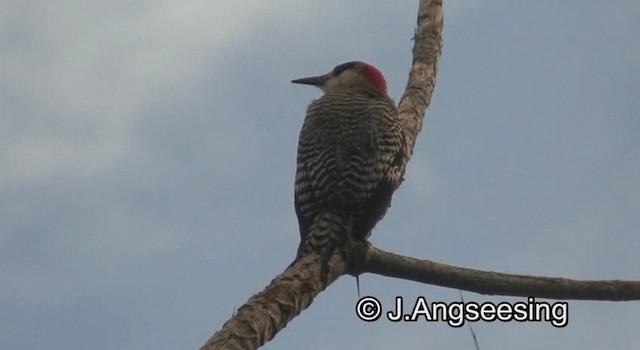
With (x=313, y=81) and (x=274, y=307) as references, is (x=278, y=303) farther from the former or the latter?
(x=313, y=81)

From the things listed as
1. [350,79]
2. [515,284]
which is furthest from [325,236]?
[350,79]

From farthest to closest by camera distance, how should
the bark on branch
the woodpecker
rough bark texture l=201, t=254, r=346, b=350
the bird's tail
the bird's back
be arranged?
the bird's back, the woodpecker, the bird's tail, the bark on branch, rough bark texture l=201, t=254, r=346, b=350

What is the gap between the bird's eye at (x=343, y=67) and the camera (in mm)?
9805

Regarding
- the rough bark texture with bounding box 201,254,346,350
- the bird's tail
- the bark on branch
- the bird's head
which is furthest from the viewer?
the bird's head

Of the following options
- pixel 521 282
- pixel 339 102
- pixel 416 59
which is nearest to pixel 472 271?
pixel 521 282

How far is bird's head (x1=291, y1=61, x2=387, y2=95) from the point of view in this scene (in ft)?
31.1

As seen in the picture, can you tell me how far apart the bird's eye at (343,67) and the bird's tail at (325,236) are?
2.53 meters

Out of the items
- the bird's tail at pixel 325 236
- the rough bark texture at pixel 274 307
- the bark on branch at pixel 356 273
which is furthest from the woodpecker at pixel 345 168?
the rough bark texture at pixel 274 307

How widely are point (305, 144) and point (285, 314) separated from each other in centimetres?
261

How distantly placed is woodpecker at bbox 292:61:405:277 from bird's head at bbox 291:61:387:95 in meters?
0.56

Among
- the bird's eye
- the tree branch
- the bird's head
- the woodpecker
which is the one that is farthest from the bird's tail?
the bird's eye

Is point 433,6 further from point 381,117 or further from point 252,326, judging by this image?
point 252,326

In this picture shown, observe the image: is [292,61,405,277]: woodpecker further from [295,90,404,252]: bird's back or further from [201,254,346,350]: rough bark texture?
[201,254,346,350]: rough bark texture

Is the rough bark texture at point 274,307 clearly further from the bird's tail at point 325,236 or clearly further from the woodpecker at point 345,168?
the woodpecker at point 345,168
